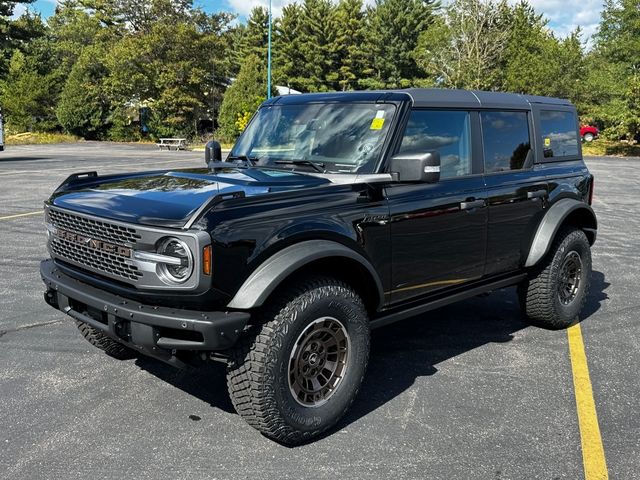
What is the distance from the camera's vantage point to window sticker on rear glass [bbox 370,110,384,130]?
12.7ft

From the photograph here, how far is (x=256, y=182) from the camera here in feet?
11.7

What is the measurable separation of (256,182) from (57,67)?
211ft

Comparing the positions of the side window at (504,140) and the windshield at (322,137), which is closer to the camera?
the windshield at (322,137)

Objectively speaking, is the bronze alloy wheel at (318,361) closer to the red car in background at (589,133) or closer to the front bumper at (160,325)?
A: the front bumper at (160,325)

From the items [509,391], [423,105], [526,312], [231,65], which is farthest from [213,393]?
[231,65]

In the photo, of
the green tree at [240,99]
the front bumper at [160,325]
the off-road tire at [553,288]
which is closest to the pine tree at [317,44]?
the green tree at [240,99]

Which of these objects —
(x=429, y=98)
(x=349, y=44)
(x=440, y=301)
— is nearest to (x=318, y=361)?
(x=440, y=301)

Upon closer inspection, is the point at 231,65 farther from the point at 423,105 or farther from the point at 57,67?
the point at 423,105

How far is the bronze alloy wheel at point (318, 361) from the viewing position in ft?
10.6

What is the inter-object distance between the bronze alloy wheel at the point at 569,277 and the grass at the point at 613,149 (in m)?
35.4

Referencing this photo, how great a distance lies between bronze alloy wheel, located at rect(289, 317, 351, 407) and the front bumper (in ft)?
1.54

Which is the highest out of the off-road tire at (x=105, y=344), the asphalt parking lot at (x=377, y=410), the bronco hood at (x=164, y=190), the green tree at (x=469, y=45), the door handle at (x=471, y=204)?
the green tree at (x=469, y=45)

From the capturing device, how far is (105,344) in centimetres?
427

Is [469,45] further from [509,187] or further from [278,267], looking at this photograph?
[278,267]
